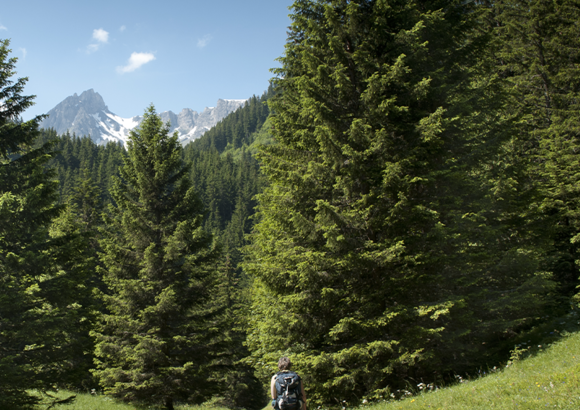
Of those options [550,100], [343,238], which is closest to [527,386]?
[343,238]

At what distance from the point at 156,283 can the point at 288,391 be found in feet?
32.0

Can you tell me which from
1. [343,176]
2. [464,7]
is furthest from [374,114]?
[464,7]

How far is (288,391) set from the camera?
5.76 meters

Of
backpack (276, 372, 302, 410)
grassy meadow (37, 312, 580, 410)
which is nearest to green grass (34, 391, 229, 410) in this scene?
grassy meadow (37, 312, 580, 410)

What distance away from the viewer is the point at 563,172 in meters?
14.8

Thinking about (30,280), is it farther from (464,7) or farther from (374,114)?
(464,7)

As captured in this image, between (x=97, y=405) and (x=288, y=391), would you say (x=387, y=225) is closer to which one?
(x=288, y=391)

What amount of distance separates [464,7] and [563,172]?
28.6ft

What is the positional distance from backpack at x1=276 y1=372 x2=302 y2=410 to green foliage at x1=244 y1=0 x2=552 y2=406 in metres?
2.86

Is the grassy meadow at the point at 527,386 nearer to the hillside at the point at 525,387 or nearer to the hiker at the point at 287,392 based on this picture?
the hillside at the point at 525,387

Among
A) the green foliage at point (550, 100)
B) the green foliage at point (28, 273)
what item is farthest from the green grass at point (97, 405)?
the green foliage at point (550, 100)

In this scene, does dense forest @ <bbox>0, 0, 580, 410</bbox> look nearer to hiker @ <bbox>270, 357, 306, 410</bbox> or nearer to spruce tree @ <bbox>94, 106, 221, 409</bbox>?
spruce tree @ <bbox>94, 106, 221, 409</bbox>

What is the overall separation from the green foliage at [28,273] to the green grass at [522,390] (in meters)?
10.7

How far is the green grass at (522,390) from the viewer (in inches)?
222
